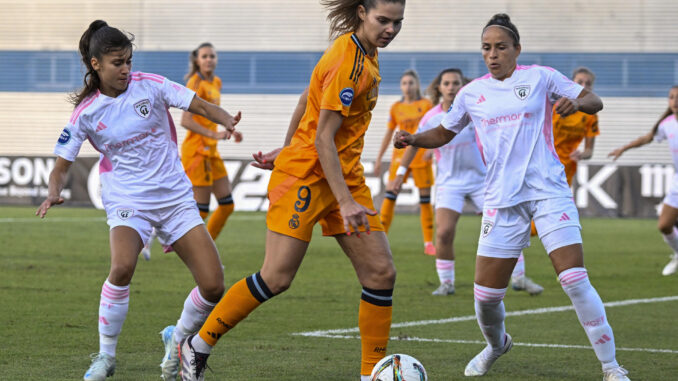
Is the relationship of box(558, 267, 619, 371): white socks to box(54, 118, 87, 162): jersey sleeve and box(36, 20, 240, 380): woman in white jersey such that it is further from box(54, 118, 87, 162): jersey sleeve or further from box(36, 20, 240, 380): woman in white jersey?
box(54, 118, 87, 162): jersey sleeve

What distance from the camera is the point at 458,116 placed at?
237 inches

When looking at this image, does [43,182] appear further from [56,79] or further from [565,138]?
[565,138]

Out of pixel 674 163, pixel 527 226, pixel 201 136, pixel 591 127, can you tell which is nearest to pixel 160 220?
pixel 527 226

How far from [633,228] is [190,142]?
1155 centimetres

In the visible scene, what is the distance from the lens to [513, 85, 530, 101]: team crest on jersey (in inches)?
226

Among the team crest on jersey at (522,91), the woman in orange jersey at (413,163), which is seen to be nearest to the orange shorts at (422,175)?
the woman in orange jersey at (413,163)

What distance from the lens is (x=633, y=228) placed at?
20.4m

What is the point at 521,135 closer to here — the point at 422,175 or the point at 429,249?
the point at 422,175

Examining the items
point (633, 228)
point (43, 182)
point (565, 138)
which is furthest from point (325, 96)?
point (43, 182)

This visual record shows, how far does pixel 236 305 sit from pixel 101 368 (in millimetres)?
915

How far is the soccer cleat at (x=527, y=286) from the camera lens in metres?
9.94

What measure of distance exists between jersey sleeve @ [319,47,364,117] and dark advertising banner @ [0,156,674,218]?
17.6 m

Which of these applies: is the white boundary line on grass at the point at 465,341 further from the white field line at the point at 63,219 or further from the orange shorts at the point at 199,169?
the white field line at the point at 63,219

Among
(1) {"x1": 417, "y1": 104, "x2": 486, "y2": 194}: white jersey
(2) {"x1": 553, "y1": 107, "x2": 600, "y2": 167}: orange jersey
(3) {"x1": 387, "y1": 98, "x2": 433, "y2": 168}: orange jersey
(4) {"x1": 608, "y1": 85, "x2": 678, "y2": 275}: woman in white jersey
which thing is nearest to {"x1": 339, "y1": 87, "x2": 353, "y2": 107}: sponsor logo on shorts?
(1) {"x1": 417, "y1": 104, "x2": 486, "y2": 194}: white jersey
